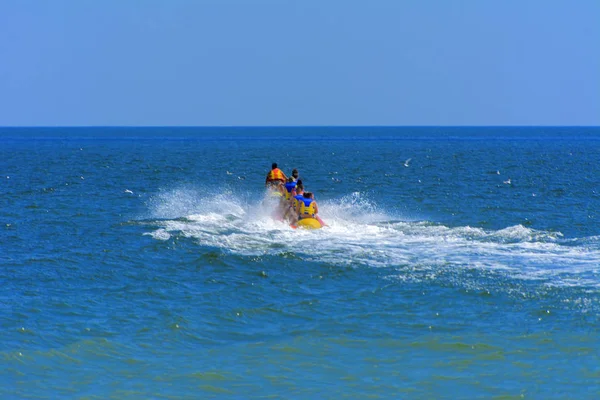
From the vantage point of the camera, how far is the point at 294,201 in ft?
80.7

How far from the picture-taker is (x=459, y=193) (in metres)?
39.3

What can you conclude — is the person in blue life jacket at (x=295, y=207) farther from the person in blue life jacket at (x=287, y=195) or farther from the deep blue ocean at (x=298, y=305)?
the deep blue ocean at (x=298, y=305)

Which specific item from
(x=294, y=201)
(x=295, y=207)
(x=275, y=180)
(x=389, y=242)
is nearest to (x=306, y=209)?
(x=295, y=207)

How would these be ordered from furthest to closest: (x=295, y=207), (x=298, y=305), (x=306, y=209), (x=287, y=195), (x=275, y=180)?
(x=275, y=180) < (x=287, y=195) < (x=295, y=207) < (x=306, y=209) < (x=298, y=305)

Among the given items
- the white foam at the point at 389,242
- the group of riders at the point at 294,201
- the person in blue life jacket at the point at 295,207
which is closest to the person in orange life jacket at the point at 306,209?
the group of riders at the point at 294,201

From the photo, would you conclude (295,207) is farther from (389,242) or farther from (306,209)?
(389,242)

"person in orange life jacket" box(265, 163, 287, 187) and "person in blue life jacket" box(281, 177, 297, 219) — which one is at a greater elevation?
"person in orange life jacket" box(265, 163, 287, 187)

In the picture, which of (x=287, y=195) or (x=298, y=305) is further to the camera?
(x=287, y=195)

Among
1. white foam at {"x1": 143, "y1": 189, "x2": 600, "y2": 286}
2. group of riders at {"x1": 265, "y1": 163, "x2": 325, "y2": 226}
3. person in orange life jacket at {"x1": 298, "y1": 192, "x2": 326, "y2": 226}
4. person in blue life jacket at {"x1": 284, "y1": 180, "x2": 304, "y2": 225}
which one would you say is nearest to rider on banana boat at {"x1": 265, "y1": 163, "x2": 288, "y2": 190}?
group of riders at {"x1": 265, "y1": 163, "x2": 325, "y2": 226}

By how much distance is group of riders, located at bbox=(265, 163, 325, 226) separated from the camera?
24.3 meters

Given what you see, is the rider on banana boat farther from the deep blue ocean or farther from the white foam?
the deep blue ocean

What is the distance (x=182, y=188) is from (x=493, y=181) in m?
18.1

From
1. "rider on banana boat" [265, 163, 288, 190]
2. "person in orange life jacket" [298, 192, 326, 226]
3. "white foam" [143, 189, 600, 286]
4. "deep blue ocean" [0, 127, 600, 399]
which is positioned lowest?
"deep blue ocean" [0, 127, 600, 399]

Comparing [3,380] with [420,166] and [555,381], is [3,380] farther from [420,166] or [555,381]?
[420,166]
